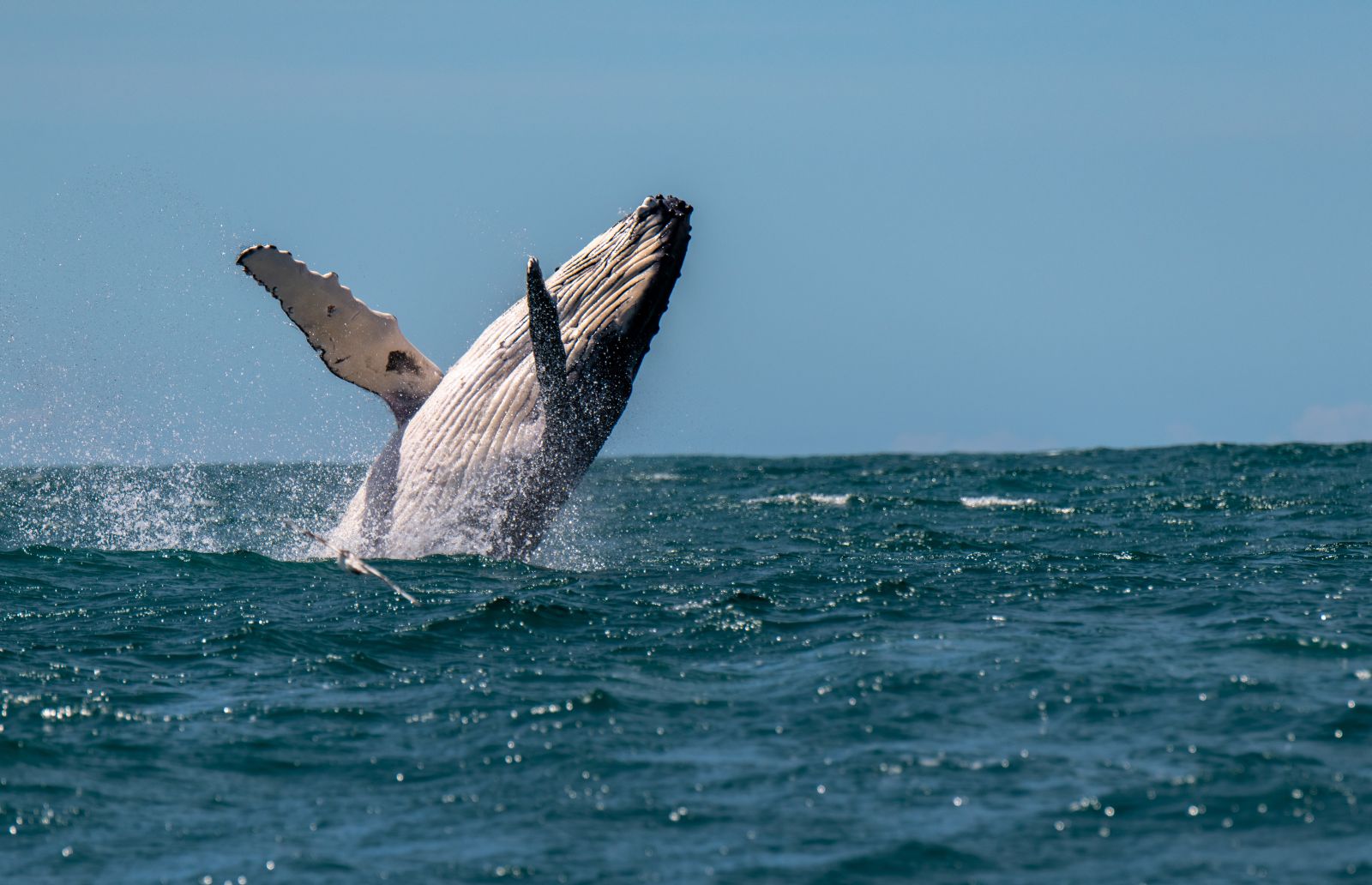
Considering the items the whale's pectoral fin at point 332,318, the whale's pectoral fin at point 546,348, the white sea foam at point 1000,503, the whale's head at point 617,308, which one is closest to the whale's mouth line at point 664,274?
the whale's head at point 617,308

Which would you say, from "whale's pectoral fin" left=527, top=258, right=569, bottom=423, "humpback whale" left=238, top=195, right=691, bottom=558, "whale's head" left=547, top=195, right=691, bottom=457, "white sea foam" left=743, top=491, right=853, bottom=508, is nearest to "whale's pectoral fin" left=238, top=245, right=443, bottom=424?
"humpback whale" left=238, top=195, right=691, bottom=558

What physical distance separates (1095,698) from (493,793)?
3972 mm

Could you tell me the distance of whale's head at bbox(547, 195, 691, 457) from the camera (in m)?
15.6

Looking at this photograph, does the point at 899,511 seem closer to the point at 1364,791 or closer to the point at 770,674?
the point at 770,674

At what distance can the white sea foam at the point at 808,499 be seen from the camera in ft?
101

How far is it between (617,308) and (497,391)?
1509 millimetres

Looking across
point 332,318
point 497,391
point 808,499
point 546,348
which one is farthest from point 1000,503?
point 332,318

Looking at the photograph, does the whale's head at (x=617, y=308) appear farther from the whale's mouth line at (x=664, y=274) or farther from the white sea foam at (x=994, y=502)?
the white sea foam at (x=994, y=502)

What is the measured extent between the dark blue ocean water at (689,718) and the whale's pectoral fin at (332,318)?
2338 millimetres

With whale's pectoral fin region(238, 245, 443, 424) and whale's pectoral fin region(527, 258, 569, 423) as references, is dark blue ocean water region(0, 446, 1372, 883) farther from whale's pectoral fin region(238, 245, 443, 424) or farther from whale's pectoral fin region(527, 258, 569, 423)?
whale's pectoral fin region(238, 245, 443, 424)

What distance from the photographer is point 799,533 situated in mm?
22844

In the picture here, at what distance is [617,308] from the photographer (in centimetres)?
1570

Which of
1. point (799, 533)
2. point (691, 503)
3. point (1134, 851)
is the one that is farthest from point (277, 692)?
point (691, 503)

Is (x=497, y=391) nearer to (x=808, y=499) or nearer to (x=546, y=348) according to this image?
(x=546, y=348)
